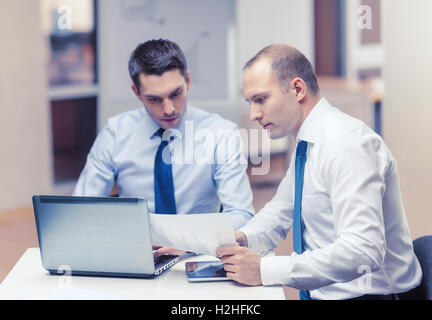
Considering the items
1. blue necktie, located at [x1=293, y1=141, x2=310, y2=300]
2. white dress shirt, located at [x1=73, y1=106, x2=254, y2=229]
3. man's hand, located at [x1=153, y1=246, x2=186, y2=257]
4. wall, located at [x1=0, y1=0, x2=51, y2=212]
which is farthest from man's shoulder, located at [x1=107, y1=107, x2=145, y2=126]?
wall, located at [x1=0, y1=0, x2=51, y2=212]

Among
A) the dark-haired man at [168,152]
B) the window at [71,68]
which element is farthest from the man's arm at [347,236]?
the window at [71,68]

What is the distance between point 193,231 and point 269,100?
405mm

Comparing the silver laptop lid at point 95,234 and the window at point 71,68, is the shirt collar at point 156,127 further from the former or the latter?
the window at point 71,68

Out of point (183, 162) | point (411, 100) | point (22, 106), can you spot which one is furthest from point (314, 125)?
point (22, 106)

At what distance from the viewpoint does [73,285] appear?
5.24 feet

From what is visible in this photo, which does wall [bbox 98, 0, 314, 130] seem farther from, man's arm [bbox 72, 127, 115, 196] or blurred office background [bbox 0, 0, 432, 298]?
man's arm [bbox 72, 127, 115, 196]

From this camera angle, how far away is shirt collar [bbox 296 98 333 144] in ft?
5.46

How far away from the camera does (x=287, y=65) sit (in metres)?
1.70

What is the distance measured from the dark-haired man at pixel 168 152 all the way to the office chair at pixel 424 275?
631 mm

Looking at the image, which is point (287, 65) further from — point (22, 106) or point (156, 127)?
point (22, 106)

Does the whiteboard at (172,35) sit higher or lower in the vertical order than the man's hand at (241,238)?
higher

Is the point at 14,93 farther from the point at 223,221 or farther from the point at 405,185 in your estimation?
the point at 223,221

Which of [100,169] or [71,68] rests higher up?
[71,68]

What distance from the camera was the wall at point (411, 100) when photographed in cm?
379
